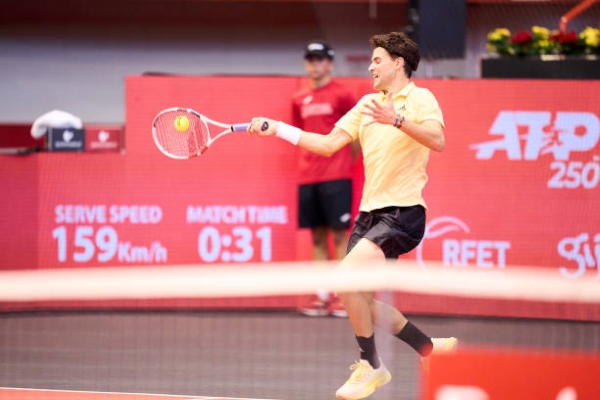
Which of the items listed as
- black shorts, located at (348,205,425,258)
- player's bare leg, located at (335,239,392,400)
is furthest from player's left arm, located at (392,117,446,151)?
player's bare leg, located at (335,239,392,400)

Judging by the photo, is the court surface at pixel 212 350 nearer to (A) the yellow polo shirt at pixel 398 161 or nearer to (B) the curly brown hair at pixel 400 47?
(A) the yellow polo shirt at pixel 398 161

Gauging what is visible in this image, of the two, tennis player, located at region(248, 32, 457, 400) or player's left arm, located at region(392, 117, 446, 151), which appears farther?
tennis player, located at region(248, 32, 457, 400)

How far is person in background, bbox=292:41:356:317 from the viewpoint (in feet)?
28.0

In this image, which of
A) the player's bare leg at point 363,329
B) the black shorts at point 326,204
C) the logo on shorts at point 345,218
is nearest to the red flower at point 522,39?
the black shorts at point 326,204

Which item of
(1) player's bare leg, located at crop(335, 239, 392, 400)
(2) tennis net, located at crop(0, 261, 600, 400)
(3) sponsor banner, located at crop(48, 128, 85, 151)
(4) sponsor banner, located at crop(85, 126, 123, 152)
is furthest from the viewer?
(4) sponsor banner, located at crop(85, 126, 123, 152)

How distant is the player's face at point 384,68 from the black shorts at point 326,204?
313cm

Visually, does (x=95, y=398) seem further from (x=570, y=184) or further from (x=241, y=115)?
(x=570, y=184)

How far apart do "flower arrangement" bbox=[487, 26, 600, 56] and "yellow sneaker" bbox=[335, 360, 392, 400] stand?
4713 millimetres

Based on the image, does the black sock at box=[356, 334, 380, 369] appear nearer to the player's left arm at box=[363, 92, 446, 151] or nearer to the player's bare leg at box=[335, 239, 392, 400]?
the player's bare leg at box=[335, 239, 392, 400]

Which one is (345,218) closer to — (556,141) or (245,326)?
(245,326)

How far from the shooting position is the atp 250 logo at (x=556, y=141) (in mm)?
8578

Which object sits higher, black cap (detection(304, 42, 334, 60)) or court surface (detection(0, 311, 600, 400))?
black cap (detection(304, 42, 334, 60))

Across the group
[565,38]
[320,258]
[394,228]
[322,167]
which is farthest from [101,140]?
[394,228]

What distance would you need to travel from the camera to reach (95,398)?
564 centimetres
